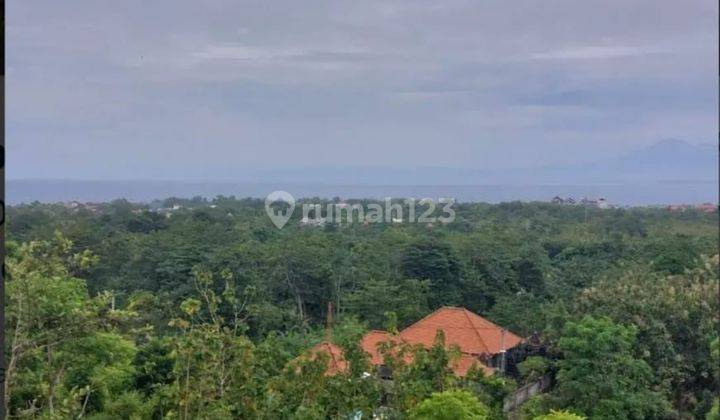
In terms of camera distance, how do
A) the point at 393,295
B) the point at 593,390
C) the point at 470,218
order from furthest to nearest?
the point at 470,218 → the point at 393,295 → the point at 593,390

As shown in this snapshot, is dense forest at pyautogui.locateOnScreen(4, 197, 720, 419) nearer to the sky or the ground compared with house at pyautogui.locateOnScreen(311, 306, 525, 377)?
nearer to the sky

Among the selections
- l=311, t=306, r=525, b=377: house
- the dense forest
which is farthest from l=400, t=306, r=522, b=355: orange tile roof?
the dense forest

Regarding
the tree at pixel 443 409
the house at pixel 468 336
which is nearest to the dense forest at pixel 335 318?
the tree at pixel 443 409

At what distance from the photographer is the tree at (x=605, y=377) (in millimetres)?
7457

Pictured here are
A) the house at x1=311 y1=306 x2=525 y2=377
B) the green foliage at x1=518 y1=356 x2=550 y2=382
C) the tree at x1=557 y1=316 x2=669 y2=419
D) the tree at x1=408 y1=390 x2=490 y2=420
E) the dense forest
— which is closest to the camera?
the dense forest

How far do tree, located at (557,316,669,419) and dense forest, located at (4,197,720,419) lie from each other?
2 cm

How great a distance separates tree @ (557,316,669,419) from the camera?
7457mm

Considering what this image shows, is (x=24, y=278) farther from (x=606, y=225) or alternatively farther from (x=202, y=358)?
(x=606, y=225)

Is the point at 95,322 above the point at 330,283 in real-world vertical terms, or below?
above

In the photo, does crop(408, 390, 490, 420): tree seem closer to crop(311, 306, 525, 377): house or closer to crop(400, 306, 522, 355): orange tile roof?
crop(311, 306, 525, 377): house

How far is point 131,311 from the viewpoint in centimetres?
375

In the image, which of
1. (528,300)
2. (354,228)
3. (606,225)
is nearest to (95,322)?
(528,300)

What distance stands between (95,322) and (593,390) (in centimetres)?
573

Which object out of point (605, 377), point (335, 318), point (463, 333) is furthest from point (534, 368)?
point (335, 318)
